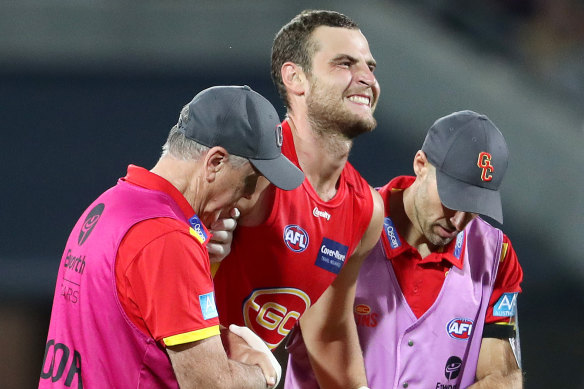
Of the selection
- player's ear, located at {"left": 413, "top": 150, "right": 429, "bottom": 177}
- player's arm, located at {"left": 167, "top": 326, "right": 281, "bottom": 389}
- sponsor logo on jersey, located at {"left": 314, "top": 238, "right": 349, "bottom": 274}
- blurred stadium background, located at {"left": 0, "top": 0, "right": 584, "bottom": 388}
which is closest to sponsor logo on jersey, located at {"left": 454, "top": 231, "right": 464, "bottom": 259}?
player's ear, located at {"left": 413, "top": 150, "right": 429, "bottom": 177}

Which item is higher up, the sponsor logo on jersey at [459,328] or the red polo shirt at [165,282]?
the red polo shirt at [165,282]

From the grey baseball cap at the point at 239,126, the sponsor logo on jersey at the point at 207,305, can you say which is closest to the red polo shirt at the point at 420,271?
the grey baseball cap at the point at 239,126

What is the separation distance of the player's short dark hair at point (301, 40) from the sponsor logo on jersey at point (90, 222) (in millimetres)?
1021

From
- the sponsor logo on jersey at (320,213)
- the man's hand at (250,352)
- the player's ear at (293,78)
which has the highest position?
the player's ear at (293,78)

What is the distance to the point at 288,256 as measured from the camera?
105 inches

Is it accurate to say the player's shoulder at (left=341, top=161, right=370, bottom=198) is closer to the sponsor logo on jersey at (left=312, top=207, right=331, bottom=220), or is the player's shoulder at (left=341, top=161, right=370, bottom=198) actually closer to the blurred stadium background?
the sponsor logo on jersey at (left=312, top=207, right=331, bottom=220)

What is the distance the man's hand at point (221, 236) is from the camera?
2.44m

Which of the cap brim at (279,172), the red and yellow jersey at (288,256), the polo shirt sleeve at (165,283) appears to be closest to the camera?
the polo shirt sleeve at (165,283)

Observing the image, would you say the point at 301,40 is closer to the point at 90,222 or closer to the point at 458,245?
the point at 458,245

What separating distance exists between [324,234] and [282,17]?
2.58m

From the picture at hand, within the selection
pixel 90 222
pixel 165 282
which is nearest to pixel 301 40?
pixel 90 222

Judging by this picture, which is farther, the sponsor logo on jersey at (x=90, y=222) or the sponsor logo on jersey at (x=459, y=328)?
the sponsor logo on jersey at (x=459, y=328)

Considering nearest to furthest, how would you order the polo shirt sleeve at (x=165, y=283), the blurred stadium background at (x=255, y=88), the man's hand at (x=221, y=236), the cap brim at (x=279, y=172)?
1. the polo shirt sleeve at (x=165, y=283)
2. the cap brim at (x=279, y=172)
3. the man's hand at (x=221, y=236)
4. the blurred stadium background at (x=255, y=88)

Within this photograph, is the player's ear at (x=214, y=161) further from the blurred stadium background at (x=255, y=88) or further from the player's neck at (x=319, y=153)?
the blurred stadium background at (x=255, y=88)
